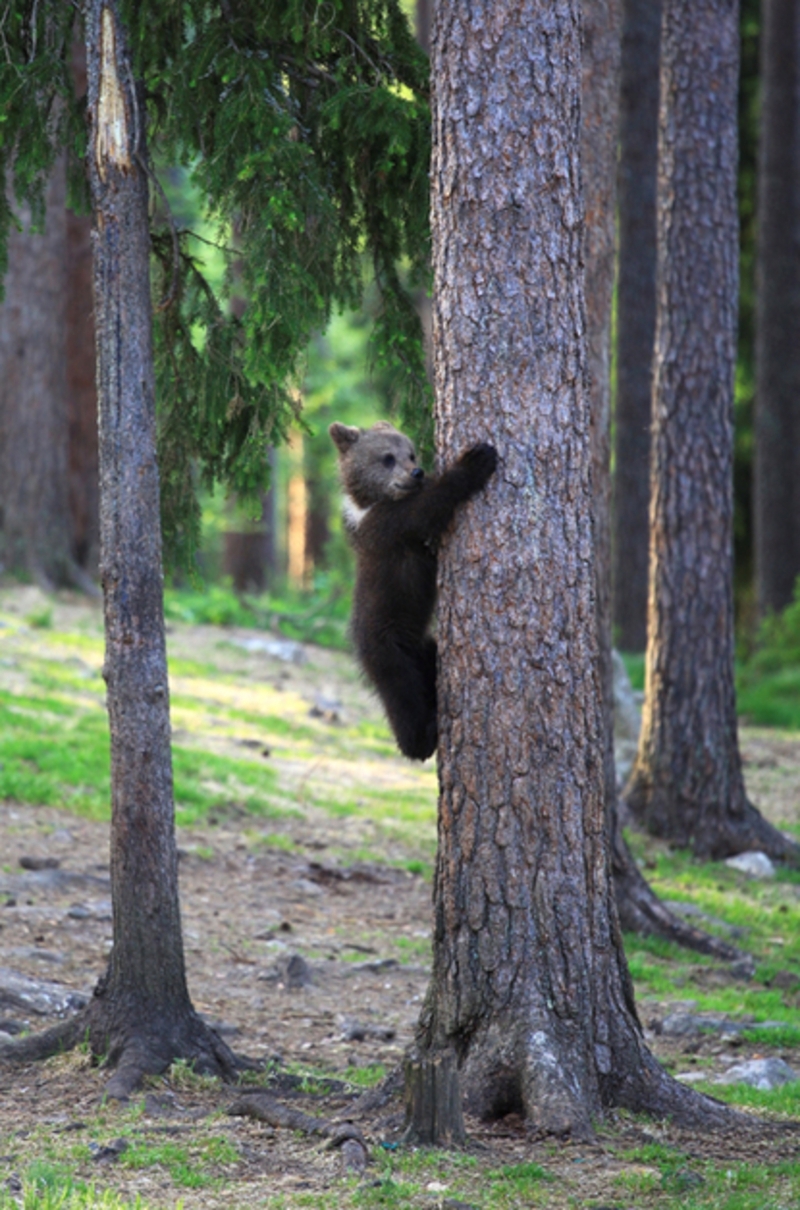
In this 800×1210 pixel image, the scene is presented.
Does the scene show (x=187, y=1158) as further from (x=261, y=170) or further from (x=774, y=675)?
(x=774, y=675)

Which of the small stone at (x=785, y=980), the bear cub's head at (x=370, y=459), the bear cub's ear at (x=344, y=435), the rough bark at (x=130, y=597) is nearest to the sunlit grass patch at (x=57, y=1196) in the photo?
the rough bark at (x=130, y=597)

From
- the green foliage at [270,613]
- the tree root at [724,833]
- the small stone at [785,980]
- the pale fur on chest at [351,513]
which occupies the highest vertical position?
the pale fur on chest at [351,513]

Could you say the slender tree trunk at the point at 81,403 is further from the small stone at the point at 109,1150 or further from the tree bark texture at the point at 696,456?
the small stone at the point at 109,1150

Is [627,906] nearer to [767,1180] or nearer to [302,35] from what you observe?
[767,1180]

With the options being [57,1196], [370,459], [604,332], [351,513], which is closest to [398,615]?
[351,513]

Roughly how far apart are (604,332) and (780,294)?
12958 millimetres

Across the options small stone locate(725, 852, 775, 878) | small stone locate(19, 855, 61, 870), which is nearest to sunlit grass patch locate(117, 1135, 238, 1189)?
small stone locate(19, 855, 61, 870)

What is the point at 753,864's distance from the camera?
10.5m

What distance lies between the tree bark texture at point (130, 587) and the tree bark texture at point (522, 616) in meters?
1.41

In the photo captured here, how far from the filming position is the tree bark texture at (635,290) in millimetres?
17891

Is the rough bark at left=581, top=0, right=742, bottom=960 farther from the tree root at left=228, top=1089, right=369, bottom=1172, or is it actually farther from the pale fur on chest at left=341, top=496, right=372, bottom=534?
the tree root at left=228, top=1089, right=369, bottom=1172

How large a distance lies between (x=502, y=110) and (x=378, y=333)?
1841 mm

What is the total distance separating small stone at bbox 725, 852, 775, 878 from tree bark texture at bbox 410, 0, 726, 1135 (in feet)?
18.3

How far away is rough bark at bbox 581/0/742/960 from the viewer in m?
8.34
